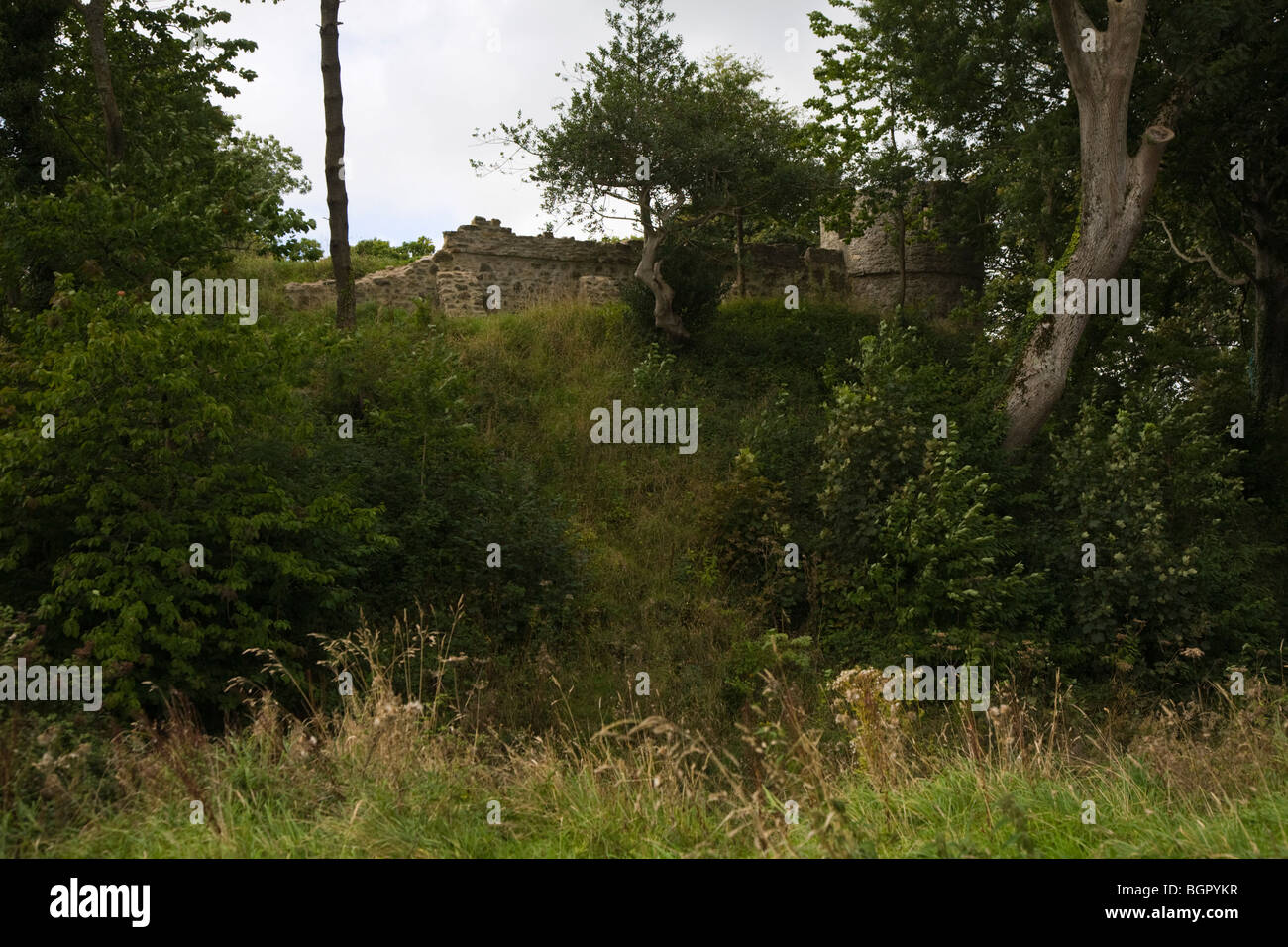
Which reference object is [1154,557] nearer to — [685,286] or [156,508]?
[685,286]

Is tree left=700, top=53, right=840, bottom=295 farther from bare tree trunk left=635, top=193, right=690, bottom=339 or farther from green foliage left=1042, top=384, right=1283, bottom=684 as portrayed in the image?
green foliage left=1042, top=384, right=1283, bottom=684

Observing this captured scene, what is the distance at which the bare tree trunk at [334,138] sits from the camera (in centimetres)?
1471

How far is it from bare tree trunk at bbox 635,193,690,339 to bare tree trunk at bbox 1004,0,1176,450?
6.62 m

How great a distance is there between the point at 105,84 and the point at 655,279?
9.42 meters

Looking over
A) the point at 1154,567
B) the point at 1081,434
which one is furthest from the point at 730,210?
the point at 1154,567

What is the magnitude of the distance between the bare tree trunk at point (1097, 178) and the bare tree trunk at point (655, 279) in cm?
662

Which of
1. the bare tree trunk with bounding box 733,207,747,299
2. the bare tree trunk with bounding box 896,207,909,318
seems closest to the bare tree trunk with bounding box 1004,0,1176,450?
the bare tree trunk with bounding box 896,207,909,318

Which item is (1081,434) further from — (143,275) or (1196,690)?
(143,275)

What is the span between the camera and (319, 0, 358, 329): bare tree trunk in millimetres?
14711

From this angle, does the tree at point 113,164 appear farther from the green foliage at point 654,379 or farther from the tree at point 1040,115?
the tree at point 1040,115

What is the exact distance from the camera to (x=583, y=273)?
23.9 m

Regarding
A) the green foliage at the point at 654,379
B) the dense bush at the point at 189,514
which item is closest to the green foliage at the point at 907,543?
the dense bush at the point at 189,514

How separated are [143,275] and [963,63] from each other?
42.7ft

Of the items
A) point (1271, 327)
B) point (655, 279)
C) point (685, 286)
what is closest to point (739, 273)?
point (685, 286)
